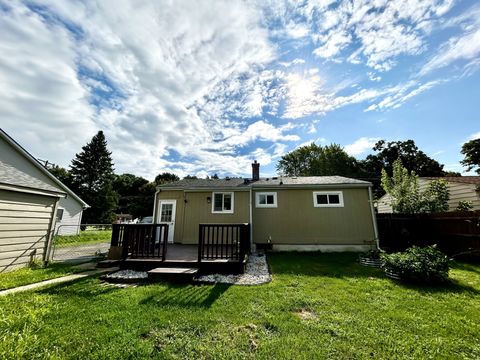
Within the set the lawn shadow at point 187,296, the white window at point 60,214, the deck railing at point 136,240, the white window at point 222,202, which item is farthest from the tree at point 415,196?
the white window at point 60,214

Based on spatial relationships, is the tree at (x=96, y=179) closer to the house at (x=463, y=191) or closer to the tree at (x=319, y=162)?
the tree at (x=319, y=162)

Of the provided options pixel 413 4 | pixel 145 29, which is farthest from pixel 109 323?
pixel 413 4

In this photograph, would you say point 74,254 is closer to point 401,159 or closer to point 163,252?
point 163,252

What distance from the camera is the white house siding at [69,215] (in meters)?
17.2

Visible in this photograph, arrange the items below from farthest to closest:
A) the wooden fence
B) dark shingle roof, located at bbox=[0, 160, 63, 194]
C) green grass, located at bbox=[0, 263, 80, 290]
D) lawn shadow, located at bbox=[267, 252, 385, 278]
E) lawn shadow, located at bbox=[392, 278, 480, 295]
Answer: the wooden fence
lawn shadow, located at bbox=[267, 252, 385, 278]
dark shingle roof, located at bbox=[0, 160, 63, 194]
green grass, located at bbox=[0, 263, 80, 290]
lawn shadow, located at bbox=[392, 278, 480, 295]

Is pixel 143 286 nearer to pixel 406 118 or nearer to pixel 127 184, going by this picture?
pixel 406 118

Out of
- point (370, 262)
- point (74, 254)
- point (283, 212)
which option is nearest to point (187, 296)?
point (370, 262)

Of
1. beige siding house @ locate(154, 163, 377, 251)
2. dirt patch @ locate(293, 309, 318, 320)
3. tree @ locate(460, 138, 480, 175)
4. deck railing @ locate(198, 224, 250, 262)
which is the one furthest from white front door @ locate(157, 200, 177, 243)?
tree @ locate(460, 138, 480, 175)

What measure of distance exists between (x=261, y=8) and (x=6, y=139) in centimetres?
1237

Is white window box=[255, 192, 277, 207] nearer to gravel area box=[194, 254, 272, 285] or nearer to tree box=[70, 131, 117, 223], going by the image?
gravel area box=[194, 254, 272, 285]

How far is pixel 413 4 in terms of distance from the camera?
5.85 meters

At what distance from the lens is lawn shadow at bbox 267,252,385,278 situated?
241 inches

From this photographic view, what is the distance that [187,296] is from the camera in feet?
14.0

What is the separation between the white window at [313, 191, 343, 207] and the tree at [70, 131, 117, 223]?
24.3m
